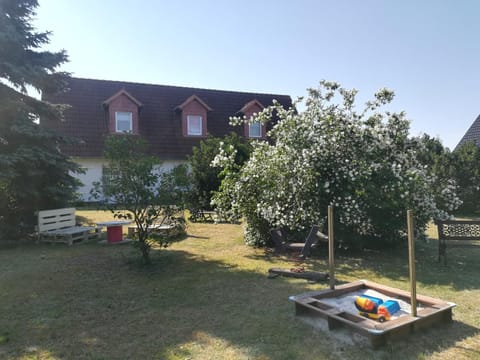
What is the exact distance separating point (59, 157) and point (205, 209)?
5.83m

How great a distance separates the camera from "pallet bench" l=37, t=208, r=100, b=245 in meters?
9.07

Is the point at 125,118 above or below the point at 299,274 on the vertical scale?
above

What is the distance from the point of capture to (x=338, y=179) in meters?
7.36

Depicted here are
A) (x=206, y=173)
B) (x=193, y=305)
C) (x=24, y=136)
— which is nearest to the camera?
(x=193, y=305)

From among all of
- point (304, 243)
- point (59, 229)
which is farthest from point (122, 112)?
point (304, 243)

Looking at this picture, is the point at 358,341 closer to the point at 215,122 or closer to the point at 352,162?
the point at 352,162

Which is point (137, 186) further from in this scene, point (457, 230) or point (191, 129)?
point (191, 129)

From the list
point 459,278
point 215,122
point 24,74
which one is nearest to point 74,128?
point 215,122

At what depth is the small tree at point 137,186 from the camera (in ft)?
21.3

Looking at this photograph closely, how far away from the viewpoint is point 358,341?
3564 millimetres

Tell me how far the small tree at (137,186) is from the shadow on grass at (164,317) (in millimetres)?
1016

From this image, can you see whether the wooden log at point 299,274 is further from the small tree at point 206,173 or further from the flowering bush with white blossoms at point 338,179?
the small tree at point 206,173

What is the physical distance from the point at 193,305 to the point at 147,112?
1798cm

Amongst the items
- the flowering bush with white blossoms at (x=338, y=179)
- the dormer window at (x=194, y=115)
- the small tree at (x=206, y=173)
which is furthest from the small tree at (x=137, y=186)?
the dormer window at (x=194, y=115)
